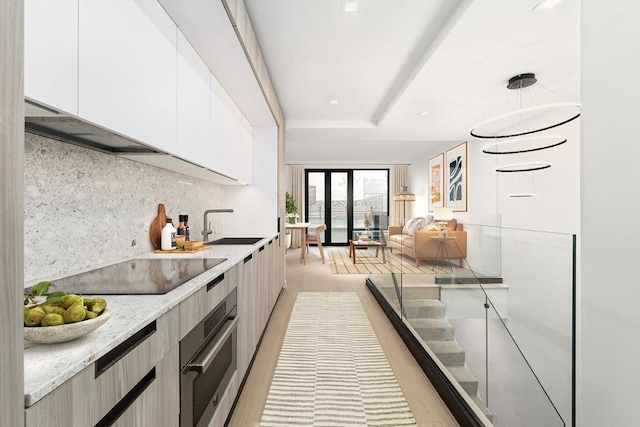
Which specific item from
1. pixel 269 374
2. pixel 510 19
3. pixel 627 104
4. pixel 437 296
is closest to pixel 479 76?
pixel 510 19

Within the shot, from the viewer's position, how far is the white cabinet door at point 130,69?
3.31 ft

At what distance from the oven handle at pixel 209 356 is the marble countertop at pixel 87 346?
0.29 metres

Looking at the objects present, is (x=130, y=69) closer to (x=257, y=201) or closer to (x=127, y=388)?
(x=127, y=388)

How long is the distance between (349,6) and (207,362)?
2.33m

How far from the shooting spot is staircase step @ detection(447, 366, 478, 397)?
1.78m

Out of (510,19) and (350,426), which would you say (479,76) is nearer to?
(510,19)

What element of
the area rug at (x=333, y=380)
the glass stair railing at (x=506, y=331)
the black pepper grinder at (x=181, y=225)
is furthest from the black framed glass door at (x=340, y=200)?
the black pepper grinder at (x=181, y=225)

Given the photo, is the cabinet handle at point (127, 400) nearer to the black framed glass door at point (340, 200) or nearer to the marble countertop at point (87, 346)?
the marble countertop at point (87, 346)

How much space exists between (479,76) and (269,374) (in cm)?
327

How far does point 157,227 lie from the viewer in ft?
6.74

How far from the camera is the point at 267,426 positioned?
5.32 feet

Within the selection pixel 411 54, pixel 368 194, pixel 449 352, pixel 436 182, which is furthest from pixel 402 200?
pixel 449 352

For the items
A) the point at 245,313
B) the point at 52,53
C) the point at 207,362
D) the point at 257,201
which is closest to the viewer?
the point at 52,53

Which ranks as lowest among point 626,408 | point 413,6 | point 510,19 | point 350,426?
point 350,426
